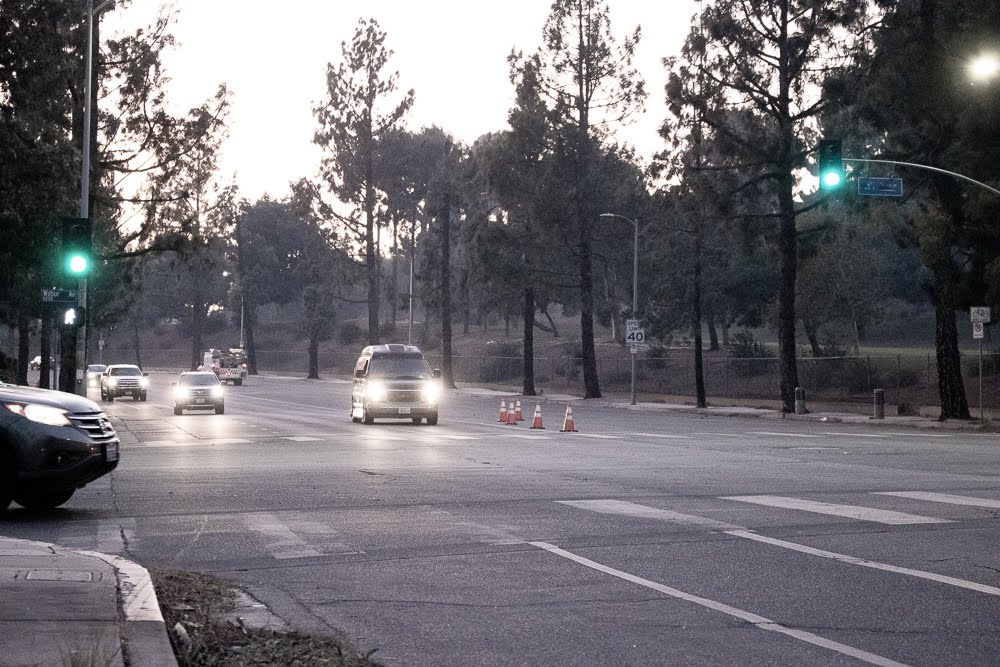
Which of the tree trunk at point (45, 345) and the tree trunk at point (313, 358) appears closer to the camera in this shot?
the tree trunk at point (45, 345)

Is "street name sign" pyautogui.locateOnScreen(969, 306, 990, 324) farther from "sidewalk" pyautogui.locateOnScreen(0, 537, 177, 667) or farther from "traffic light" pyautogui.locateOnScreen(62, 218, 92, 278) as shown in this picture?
"sidewalk" pyautogui.locateOnScreen(0, 537, 177, 667)

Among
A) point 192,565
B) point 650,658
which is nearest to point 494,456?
point 192,565

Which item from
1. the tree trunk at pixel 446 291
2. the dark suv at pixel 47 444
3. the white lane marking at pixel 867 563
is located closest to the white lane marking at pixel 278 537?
the dark suv at pixel 47 444

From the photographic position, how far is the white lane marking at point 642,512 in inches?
517

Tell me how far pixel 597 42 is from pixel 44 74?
37074mm

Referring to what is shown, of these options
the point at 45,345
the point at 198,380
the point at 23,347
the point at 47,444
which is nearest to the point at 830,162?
the point at 47,444

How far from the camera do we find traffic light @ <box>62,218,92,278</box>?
3002 cm

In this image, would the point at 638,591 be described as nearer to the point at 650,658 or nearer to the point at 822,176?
the point at 650,658

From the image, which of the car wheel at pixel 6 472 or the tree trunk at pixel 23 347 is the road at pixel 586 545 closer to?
the car wheel at pixel 6 472

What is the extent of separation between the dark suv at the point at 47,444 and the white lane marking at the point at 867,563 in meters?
6.41

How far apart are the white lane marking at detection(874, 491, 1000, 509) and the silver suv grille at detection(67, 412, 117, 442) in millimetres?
8987

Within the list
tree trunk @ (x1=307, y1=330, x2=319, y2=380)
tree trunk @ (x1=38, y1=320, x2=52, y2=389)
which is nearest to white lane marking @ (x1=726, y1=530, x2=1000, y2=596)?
tree trunk @ (x1=38, y1=320, x2=52, y2=389)

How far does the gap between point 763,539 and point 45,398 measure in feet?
23.9

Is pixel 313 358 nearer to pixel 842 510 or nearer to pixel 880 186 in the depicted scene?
pixel 880 186
